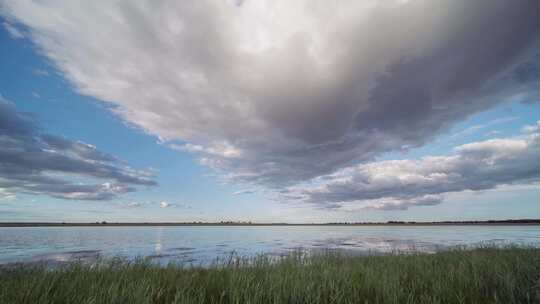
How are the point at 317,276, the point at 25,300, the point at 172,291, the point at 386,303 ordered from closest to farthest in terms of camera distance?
the point at 25,300
the point at 386,303
the point at 172,291
the point at 317,276

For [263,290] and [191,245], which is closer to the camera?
[263,290]

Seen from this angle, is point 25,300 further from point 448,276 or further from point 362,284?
point 448,276

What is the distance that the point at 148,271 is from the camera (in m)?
8.70

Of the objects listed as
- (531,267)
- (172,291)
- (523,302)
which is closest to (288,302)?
(172,291)

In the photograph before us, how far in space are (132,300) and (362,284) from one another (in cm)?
583

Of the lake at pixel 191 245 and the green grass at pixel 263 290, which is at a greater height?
the green grass at pixel 263 290

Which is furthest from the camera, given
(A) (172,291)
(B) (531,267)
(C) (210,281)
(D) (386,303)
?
(B) (531,267)

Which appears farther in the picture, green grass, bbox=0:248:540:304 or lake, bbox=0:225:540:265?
lake, bbox=0:225:540:265

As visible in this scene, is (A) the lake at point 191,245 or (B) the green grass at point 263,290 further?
(A) the lake at point 191,245

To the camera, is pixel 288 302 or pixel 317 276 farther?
pixel 317 276

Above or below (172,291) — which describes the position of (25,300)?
above

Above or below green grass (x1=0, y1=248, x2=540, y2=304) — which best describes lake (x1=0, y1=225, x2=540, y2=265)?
below

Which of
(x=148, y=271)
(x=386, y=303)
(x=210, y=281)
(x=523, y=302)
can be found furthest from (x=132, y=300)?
(x=523, y=302)

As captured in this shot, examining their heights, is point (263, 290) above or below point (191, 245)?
above
